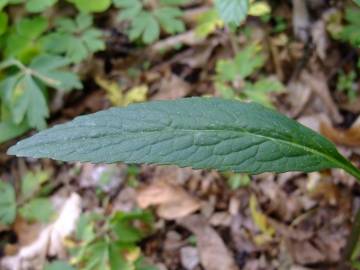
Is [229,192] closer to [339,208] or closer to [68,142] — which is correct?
[339,208]

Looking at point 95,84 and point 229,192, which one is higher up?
point 95,84

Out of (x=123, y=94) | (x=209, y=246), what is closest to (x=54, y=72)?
(x=123, y=94)

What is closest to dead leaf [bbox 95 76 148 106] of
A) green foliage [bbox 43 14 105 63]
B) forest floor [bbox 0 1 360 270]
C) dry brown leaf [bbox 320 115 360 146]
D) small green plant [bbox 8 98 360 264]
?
forest floor [bbox 0 1 360 270]

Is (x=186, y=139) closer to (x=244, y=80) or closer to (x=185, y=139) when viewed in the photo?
(x=185, y=139)

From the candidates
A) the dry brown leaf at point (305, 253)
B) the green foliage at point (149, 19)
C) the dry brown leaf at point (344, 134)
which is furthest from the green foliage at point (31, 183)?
the dry brown leaf at point (344, 134)

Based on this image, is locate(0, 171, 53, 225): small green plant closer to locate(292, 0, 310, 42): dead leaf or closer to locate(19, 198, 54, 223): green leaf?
locate(19, 198, 54, 223): green leaf

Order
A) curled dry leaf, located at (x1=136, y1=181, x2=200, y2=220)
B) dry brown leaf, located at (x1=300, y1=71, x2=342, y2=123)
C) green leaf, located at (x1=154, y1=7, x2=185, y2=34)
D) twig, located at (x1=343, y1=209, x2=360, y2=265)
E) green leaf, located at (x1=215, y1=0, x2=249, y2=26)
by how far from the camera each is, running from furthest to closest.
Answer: green leaf, located at (x1=154, y1=7, x2=185, y2=34), dry brown leaf, located at (x1=300, y1=71, x2=342, y2=123), curled dry leaf, located at (x1=136, y1=181, x2=200, y2=220), green leaf, located at (x1=215, y1=0, x2=249, y2=26), twig, located at (x1=343, y1=209, x2=360, y2=265)

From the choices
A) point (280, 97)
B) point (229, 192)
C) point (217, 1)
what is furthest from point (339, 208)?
point (217, 1)
